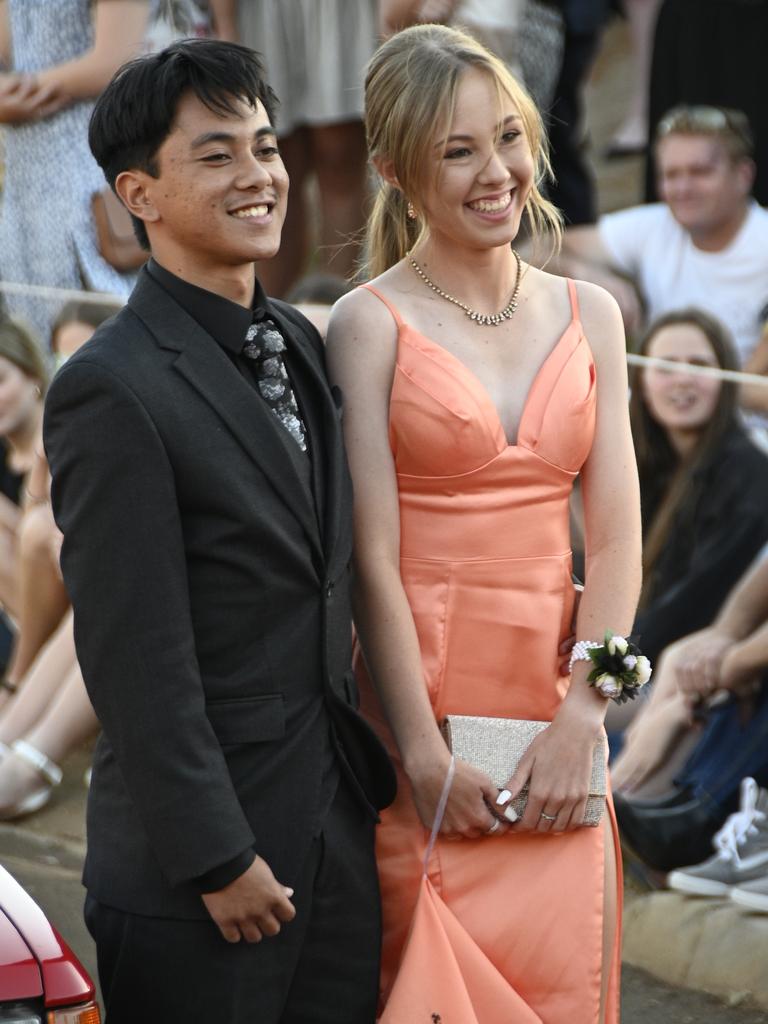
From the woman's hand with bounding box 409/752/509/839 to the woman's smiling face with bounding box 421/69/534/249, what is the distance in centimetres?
86

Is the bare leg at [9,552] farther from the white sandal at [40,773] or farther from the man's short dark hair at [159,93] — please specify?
the man's short dark hair at [159,93]

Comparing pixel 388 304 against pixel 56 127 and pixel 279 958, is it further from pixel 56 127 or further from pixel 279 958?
pixel 56 127

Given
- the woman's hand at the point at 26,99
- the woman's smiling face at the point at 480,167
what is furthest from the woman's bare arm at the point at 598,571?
the woman's hand at the point at 26,99

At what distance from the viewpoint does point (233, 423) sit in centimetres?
243

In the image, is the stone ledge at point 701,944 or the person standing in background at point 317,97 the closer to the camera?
the stone ledge at point 701,944

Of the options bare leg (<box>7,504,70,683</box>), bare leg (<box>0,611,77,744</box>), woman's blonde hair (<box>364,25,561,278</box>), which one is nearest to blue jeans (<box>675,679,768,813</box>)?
woman's blonde hair (<box>364,25,561,278</box>)

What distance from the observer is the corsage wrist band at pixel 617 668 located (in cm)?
263

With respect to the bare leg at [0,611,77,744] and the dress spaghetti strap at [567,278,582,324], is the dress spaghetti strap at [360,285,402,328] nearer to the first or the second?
the dress spaghetti strap at [567,278,582,324]

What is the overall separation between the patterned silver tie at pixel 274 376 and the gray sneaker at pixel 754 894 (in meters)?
2.14

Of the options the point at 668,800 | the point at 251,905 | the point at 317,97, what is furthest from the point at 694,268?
the point at 251,905

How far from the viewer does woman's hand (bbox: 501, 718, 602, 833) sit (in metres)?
2.63

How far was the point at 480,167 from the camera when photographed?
2617 millimetres

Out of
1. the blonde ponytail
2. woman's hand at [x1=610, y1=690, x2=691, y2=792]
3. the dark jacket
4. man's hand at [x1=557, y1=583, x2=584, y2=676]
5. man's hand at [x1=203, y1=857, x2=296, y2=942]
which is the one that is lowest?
woman's hand at [x1=610, y1=690, x2=691, y2=792]

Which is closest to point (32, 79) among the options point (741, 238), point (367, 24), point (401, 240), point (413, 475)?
point (367, 24)
